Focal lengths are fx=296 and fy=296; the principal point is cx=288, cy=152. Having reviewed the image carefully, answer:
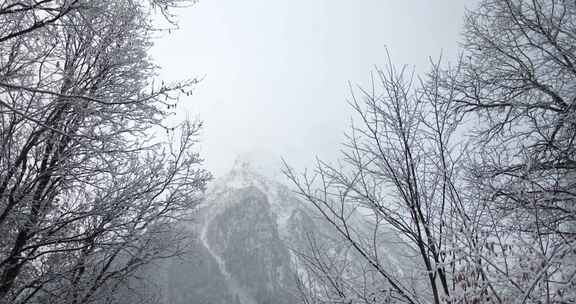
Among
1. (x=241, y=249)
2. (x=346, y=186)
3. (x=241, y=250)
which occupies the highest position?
(x=241, y=249)

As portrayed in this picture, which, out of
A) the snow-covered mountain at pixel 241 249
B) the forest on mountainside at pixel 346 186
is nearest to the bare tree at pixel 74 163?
the forest on mountainside at pixel 346 186

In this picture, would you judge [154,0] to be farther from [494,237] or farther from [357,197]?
[494,237]

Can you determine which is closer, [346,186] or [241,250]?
[346,186]

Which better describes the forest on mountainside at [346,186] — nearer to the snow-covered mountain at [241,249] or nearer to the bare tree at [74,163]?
the bare tree at [74,163]

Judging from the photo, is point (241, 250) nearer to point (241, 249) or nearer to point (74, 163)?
point (241, 249)

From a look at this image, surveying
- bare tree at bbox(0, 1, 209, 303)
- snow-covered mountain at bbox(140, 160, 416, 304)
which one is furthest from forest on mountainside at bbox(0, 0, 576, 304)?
snow-covered mountain at bbox(140, 160, 416, 304)

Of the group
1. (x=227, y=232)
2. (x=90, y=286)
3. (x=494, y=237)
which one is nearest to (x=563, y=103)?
(x=494, y=237)

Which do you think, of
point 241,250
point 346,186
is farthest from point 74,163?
point 241,250

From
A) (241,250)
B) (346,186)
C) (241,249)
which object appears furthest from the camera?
(241,249)

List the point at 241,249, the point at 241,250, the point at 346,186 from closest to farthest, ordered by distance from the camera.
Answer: the point at 346,186
the point at 241,250
the point at 241,249

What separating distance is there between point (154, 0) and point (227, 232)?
8310cm

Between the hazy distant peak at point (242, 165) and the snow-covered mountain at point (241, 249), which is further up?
the hazy distant peak at point (242, 165)

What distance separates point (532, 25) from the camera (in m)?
3.54

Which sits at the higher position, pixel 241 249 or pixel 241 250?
pixel 241 249
